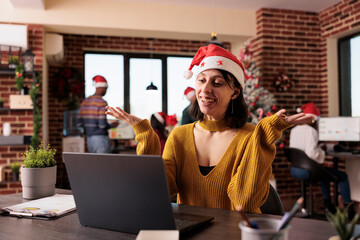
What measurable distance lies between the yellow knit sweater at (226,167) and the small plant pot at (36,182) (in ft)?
1.32

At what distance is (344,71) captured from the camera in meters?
5.43

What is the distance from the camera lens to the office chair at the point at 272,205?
4.84 feet

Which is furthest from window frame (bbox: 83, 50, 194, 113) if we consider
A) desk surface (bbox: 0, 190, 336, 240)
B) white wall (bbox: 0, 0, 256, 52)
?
desk surface (bbox: 0, 190, 336, 240)

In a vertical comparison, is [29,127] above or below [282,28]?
below

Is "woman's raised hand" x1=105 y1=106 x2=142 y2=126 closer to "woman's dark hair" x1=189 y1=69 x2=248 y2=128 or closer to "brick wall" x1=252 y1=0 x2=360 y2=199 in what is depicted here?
"woman's dark hair" x1=189 y1=69 x2=248 y2=128

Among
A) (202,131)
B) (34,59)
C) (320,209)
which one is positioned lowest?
(320,209)

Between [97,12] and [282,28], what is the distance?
9.11ft

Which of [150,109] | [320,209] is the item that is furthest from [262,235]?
[150,109]

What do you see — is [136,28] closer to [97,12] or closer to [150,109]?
[97,12]

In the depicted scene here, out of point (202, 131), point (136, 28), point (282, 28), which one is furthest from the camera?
point (282, 28)

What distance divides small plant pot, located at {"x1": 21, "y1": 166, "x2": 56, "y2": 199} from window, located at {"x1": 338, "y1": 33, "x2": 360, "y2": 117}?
16.1 feet

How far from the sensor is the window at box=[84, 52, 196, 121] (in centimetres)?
661

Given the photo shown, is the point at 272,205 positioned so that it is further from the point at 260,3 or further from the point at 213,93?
the point at 260,3

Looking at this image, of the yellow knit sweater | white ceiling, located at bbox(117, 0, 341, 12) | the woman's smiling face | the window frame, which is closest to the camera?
the yellow knit sweater
